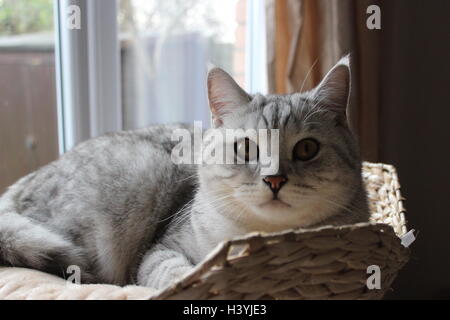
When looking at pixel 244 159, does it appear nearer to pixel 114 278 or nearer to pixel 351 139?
pixel 351 139

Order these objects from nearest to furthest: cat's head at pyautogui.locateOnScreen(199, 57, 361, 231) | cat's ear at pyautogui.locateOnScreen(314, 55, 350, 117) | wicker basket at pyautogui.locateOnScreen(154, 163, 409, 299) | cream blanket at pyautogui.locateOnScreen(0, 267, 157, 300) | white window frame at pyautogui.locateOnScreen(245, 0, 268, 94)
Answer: wicker basket at pyautogui.locateOnScreen(154, 163, 409, 299) → cream blanket at pyautogui.locateOnScreen(0, 267, 157, 300) → cat's head at pyautogui.locateOnScreen(199, 57, 361, 231) → cat's ear at pyautogui.locateOnScreen(314, 55, 350, 117) → white window frame at pyautogui.locateOnScreen(245, 0, 268, 94)

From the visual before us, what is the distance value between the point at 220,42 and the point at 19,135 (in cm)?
96

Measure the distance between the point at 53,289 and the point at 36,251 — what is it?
0.83 ft

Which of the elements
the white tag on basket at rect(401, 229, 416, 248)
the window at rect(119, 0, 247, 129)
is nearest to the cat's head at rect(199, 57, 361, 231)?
the white tag on basket at rect(401, 229, 416, 248)

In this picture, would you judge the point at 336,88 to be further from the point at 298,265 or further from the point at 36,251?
the point at 36,251

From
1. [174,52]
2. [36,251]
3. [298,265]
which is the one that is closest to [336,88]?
[298,265]

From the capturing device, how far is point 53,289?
3.53 ft

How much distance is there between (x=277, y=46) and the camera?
1.95m

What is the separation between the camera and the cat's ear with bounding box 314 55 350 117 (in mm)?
1236

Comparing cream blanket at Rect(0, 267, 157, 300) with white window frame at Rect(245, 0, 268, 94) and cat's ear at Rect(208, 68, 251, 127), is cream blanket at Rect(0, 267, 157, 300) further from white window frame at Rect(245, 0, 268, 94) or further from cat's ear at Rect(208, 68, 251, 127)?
white window frame at Rect(245, 0, 268, 94)

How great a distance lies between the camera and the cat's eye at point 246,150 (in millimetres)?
1183
